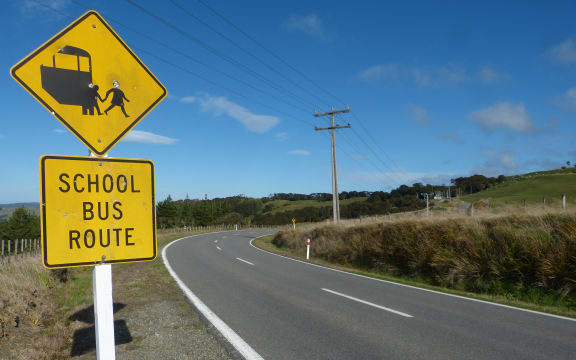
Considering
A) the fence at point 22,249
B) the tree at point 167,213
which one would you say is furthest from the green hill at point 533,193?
the tree at point 167,213

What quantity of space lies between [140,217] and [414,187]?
286ft

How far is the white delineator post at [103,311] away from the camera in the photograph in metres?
2.26

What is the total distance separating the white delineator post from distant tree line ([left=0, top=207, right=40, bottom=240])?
286 feet

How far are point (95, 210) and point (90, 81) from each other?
928mm

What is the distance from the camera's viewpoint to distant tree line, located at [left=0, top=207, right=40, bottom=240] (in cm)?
7200

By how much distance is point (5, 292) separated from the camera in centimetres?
661

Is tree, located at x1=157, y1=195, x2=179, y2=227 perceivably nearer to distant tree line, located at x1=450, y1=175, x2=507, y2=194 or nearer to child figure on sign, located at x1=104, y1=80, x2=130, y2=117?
distant tree line, located at x1=450, y1=175, x2=507, y2=194

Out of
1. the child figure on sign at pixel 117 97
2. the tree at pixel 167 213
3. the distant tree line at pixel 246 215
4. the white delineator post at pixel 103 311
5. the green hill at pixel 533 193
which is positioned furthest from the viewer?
the tree at pixel 167 213

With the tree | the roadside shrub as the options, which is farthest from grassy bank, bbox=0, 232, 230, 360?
the tree

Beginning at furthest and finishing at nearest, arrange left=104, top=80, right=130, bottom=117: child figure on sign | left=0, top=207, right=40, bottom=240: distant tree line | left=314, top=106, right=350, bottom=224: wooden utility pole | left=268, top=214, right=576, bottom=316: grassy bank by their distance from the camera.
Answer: left=0, top=207, right=40, bottom=240: distant tree line → left=314, top=106, right=350, bottom=224: wooden utility pole → left=268, top=214, right=576, bottom=316: grassy bank → left=104, top=80, right=130, bottom=117: child figure on sign

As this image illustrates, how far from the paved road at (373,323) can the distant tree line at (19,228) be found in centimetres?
8119

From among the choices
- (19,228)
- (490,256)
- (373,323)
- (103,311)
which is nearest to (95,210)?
(103,311)

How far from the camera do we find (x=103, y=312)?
2.32 meters

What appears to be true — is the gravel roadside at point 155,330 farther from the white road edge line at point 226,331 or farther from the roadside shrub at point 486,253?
the roadside shrub at point 486,253
